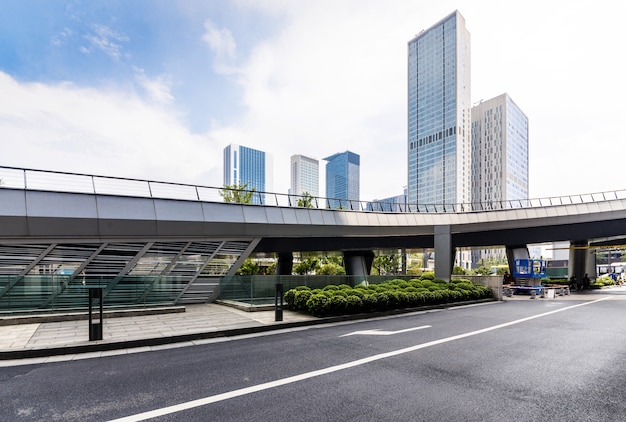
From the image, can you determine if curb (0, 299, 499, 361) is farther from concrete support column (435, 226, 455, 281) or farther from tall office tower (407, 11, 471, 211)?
tall office tower (407, 11, 471, 211)

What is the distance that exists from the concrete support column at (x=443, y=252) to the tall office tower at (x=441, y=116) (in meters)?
113

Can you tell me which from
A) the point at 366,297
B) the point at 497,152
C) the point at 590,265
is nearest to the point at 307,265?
the point at 366,297

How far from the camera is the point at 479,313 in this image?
1750 cm

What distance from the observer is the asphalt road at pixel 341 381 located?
5.58 meters

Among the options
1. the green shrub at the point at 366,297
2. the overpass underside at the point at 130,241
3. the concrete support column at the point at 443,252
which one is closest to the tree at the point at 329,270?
the concrete support column at the point at 443,252

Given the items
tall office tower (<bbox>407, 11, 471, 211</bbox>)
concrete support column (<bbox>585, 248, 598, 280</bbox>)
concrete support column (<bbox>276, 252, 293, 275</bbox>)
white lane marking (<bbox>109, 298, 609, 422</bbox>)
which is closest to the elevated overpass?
white lane marking (<bbox>109, 298, 609, 422</bbox>)

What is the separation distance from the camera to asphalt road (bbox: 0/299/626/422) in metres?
5.58

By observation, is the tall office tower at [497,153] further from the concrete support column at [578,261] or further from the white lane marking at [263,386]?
the white lane marking at [263,386]

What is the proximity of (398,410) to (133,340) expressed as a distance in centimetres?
770

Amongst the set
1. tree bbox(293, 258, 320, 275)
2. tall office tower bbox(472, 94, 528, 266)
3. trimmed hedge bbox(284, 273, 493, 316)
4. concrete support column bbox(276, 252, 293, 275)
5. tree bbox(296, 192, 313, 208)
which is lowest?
tree bbox(293, 258, 320, 275)

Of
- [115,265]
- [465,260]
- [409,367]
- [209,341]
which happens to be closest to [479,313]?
[409,367]

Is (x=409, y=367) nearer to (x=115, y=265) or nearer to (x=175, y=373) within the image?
(x=175, y=373)

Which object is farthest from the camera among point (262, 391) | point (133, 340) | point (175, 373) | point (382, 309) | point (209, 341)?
point (382, 309)

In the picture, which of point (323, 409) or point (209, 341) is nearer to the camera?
point (323, 409)
